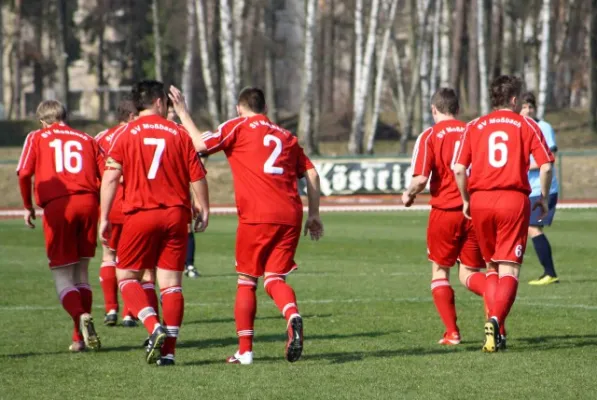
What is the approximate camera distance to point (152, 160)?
344 inches

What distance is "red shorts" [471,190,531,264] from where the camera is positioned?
9125mm

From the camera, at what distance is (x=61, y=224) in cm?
993

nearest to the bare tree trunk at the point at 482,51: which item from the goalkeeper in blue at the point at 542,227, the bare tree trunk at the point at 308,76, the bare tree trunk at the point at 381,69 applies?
the bare tree trunk at the point at 381,69

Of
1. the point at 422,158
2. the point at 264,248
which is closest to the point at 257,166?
the point at 264,248

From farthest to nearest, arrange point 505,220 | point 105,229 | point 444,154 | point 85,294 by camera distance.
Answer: point 85,294 → point 444,154 → point 505,220 → point 105,229

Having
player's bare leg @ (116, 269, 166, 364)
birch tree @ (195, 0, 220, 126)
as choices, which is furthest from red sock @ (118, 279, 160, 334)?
birch tree @ (195, 0, 220, 126)

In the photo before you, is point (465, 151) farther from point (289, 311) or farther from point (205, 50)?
point (205, 50)

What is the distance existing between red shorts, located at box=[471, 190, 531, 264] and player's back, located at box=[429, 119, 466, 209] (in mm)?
510

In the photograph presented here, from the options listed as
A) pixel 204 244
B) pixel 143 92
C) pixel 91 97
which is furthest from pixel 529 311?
pixel 91 97

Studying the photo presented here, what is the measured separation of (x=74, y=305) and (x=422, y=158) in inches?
120

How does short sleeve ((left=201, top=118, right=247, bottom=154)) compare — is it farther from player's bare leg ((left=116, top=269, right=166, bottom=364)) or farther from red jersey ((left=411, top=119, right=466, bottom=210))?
red jersey ((left=411, top=119, right=466, bottom=210))

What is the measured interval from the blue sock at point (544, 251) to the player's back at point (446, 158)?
16.5 ft

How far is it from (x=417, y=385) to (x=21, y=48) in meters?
58.8

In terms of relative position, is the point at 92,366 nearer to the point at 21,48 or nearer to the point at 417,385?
the point at 417,385
